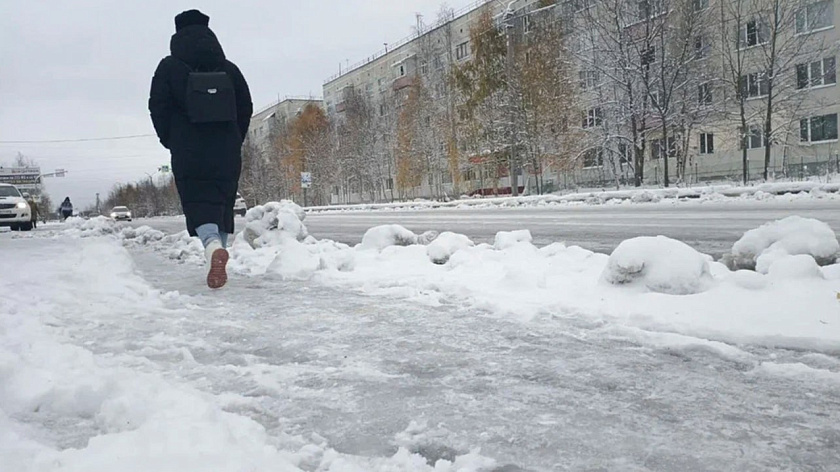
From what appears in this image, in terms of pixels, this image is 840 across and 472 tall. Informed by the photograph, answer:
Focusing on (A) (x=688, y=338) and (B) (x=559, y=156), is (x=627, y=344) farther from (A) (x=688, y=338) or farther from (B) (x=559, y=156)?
(B) (x=559, y=156)

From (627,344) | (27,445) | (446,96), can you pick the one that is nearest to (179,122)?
(27,445)

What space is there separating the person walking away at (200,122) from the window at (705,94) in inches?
1115

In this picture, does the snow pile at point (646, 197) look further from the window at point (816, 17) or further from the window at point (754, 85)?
the window at point (816, 17)

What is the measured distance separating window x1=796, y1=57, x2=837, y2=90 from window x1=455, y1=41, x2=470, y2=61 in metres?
27.1

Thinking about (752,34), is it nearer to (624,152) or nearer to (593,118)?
(624,152)

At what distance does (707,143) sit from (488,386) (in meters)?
34.3

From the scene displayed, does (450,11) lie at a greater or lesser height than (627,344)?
greater

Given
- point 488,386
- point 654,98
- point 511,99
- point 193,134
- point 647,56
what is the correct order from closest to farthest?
point 488,386, point 193,134, point 647,56, point 654,98, point 511,99

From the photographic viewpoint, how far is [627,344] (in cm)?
274

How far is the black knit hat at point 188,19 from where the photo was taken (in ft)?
15.0

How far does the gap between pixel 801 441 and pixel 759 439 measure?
110 mm

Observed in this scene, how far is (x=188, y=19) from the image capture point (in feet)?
15.0

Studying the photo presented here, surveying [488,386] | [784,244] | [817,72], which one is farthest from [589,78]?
[488,386]

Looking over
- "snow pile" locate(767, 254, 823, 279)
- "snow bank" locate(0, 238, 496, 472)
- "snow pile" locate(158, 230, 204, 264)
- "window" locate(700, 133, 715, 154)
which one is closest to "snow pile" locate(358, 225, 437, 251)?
"snow pile" locate(158, 230, 204, 264)
